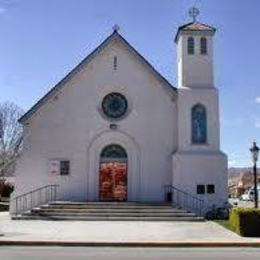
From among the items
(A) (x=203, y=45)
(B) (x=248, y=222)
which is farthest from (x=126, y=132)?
(B) (x=248, y=222)

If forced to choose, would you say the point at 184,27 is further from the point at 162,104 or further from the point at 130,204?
the point at 130,204

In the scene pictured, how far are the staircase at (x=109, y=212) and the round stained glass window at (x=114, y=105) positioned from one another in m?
5.89

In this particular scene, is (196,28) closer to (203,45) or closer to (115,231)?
(203,45)

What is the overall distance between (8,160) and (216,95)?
29832 mm

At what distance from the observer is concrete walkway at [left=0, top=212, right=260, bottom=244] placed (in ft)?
72.8

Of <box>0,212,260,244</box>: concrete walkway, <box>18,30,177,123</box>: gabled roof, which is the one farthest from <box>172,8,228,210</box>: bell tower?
<box>0,212,260,244</box>: concrete walkway

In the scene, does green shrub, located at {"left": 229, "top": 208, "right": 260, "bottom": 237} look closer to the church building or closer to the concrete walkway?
the concrete walkway

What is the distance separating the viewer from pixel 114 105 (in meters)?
37.2

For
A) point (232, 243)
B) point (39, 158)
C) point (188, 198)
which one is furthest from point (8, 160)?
point (232, 243)

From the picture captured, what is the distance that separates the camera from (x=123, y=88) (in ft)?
123

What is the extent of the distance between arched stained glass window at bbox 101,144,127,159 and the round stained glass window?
1.76 metres

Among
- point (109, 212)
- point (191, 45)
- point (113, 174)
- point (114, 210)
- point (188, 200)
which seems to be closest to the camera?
point (109, 212)

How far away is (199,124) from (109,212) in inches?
317

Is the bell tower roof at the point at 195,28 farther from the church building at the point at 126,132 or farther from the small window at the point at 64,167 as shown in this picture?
the small window at the point at 64,167
